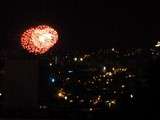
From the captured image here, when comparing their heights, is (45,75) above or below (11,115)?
above

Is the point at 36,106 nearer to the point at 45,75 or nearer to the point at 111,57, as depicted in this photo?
the point at 45,75

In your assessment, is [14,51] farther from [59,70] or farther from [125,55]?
[125,55]

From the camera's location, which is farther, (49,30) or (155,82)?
(49,30)

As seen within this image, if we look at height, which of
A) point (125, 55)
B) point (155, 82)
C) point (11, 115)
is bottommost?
point (11, 115)

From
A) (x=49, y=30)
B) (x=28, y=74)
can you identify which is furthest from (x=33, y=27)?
(x=28, y=74)

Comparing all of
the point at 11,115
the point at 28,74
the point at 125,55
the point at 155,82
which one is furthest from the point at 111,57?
the point at 11,115

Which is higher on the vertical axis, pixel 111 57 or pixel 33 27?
pixel 33 27
